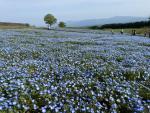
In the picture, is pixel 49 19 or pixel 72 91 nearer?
pixel 72 91

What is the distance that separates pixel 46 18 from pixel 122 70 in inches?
4208

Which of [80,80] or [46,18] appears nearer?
[80,80]

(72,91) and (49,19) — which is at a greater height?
(49,19)

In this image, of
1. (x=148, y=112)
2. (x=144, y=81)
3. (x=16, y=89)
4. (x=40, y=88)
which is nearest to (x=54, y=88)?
(x=40, y=88)

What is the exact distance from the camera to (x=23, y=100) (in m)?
7.89

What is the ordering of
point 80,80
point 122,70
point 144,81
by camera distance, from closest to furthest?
point 80,80, point 144,81, point 122,70

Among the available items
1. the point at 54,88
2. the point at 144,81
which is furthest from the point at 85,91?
the point at 144,81

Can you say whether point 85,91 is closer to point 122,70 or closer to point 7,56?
point 122,70

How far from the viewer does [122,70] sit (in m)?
12.9

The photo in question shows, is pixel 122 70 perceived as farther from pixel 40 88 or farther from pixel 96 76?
pixel 40 88

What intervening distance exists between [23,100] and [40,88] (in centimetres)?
130

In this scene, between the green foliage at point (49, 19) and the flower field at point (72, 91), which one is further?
the green foliage at point (49, 19)

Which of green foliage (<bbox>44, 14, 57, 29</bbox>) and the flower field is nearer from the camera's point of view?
the flower field

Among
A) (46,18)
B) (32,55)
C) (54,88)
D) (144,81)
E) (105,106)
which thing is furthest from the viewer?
(46,18)
